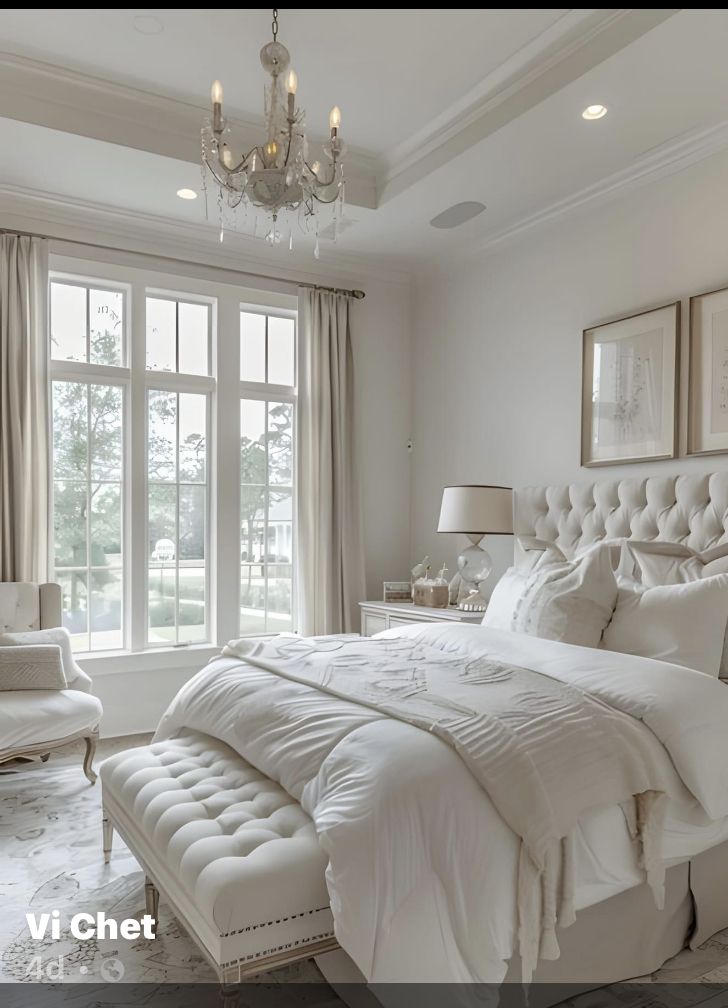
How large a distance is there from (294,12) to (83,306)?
2.24 m

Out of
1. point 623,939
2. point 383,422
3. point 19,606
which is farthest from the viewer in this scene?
point 383,422

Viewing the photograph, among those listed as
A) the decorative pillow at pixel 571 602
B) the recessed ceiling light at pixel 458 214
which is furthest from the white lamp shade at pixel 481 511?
the recessed ceiling light at pixel 458 214

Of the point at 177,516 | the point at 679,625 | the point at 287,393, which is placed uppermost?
the point at 287,393

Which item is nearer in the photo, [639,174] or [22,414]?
[639,174]

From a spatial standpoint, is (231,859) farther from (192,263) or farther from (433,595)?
(192,263)

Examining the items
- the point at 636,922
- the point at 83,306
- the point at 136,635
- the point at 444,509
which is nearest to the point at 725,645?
the point at 636,922

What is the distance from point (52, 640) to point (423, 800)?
2602mm

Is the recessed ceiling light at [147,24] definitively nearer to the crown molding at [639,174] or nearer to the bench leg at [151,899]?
the crown molding at [639,174]

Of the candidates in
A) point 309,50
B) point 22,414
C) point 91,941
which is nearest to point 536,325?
point 309,50

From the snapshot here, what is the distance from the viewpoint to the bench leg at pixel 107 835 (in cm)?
259

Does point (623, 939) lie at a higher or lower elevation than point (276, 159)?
lower

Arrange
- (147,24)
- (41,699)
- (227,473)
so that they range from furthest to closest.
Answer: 1. (227,473)
2. (41,699)
3. (147,24)

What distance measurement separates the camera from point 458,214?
4.32 metres

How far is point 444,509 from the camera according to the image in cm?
440
